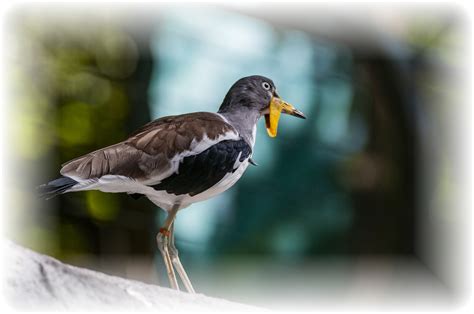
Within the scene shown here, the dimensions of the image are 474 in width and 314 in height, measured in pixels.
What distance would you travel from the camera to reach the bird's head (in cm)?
500

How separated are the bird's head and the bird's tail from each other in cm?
126

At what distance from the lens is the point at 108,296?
3.72 meters

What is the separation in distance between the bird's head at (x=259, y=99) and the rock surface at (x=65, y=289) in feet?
4.91

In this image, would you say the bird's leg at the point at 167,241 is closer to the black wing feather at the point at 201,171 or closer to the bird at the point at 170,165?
the bird at the point at 170,165

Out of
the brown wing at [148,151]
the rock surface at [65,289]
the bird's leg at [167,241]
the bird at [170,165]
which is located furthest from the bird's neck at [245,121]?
the rock surface at [65,289]

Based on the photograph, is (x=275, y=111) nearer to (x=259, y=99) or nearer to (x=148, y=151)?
(x=259, y=99)

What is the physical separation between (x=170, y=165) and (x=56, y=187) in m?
0.62

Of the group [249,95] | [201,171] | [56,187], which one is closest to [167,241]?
[201,171]

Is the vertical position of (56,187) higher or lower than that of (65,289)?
higher

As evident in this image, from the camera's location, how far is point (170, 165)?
435 centimetres

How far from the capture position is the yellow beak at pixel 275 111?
16.7 ft

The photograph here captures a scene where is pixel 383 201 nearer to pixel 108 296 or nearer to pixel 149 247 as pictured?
pixel 149 247

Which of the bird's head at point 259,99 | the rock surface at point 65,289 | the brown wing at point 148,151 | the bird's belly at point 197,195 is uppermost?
the bird's head at point 259,99

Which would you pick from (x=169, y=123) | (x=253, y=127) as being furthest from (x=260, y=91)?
(x=169, y=123)
